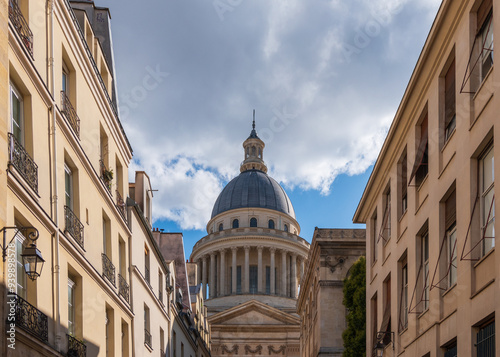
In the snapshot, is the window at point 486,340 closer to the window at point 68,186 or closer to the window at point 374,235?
the window at point 68,186

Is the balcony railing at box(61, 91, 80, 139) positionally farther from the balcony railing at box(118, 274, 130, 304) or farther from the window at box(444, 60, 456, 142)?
the window at box(444, 60, 456, 142)

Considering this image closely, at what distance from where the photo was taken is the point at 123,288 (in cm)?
2262

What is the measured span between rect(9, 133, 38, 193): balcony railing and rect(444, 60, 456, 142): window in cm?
829

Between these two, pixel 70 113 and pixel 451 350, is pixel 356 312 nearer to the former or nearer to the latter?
pixel 451 350

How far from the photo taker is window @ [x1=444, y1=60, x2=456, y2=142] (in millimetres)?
16344

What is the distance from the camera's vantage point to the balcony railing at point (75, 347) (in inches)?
640

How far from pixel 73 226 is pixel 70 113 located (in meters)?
2.46

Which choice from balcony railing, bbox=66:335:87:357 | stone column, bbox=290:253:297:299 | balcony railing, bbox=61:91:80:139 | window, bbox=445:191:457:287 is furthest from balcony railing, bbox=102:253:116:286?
stone column, bbox=290:253:297:299

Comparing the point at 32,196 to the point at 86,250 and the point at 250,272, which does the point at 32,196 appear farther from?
the point at 250,272

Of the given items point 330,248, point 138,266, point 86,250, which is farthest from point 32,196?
point 330,248

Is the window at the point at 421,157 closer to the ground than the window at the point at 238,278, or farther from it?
closer to the ground

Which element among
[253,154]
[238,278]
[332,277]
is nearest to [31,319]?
[332,277]

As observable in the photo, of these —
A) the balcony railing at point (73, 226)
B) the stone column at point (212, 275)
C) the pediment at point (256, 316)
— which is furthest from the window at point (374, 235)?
the stone column at point (212, 275)

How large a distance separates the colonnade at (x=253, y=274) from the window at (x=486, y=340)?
97508 millimetres
